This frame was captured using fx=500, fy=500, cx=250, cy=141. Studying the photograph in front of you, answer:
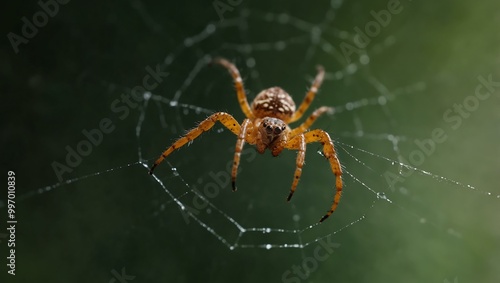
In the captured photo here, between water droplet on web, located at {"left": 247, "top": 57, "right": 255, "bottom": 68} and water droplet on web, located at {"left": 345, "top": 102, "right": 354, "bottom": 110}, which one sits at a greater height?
water droplet on web, located at {"left": 247, "top": 57, "right": 255, "bottom": 68}

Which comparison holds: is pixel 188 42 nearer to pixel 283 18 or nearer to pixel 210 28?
pixel 210 28

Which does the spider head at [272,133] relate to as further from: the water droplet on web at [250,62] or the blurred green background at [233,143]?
the water droplet on web at [250,62]

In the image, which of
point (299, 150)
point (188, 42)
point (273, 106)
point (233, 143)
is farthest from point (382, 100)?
point (299, 150)

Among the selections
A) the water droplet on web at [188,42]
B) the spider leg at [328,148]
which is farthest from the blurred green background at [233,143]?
the spider leg at [328,148]

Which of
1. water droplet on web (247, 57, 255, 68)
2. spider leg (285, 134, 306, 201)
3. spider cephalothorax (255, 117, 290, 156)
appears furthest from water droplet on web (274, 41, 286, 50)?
spider leg (285, 134, 306, 201)

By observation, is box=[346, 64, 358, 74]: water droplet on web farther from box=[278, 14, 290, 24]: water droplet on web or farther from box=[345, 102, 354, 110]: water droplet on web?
box=[278, 14, 290, 24]: water droplet on web
